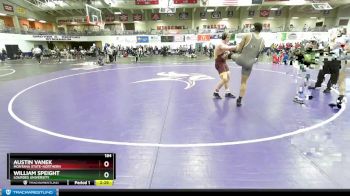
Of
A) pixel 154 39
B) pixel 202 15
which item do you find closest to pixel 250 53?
pixel 154 39

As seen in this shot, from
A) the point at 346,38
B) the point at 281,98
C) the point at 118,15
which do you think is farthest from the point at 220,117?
the point at 118,15

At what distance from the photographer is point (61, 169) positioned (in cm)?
130

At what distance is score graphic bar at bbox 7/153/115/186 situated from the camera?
50.8 inches

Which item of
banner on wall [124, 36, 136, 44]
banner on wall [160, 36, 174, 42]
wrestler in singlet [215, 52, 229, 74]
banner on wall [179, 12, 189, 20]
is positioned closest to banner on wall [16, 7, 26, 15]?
banner on wall [124, 36, 136, 44]

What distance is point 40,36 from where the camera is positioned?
116 feet

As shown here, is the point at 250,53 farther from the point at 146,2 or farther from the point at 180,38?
the point at 146,2

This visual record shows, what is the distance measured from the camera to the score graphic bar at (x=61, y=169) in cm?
129

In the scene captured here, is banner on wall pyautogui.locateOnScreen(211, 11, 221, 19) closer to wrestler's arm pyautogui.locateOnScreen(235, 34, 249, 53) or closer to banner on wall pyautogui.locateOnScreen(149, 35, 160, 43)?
banner on wall pyautogui.locateOnScreen(149, 35, 160, 43)

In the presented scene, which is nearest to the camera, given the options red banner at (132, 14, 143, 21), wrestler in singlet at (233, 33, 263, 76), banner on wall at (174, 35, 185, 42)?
wrestler in singlet at (233, 33, 263, 76)

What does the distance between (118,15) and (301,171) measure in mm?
44263

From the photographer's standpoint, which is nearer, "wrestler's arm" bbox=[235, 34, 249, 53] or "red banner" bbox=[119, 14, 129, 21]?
"wrestler's arm" bbox=[235, 34, 249, 53]

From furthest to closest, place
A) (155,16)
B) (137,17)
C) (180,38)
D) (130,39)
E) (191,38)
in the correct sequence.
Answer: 1. (137,17)
2. (155,16)
3. (130,39)
4. (180,38)
5. (191,38)

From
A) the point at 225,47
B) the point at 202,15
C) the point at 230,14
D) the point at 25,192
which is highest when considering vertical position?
the point at 230,14

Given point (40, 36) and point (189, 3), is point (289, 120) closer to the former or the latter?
point (189, 3)
